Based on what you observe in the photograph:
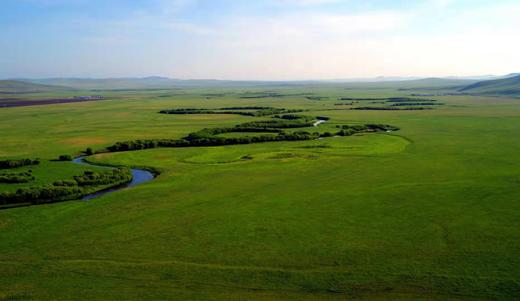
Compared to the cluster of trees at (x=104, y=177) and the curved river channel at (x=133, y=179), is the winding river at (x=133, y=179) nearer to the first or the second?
the curved river channel at (x=133, y=179)

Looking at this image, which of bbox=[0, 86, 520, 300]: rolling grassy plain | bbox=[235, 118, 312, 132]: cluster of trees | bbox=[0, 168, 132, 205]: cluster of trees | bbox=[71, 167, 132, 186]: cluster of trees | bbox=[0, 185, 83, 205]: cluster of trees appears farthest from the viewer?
bbox=[235, 118, 312, 132]: cluster of trees

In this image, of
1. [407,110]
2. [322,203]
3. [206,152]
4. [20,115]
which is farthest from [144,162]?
[407,110]

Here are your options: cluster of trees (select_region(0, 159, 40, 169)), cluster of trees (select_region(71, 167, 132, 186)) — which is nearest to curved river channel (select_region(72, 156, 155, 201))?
cluster of trees (select_region(71, 167, 132, 186))

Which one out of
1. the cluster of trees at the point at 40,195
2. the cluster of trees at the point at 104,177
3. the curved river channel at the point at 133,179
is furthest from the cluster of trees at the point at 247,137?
the cluster of trees at the point at 40,195

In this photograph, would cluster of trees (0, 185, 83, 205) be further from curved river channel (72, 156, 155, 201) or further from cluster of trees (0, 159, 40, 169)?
cluster of trees (0, 159, 40, 169)

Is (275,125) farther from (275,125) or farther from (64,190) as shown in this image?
(64,190)
